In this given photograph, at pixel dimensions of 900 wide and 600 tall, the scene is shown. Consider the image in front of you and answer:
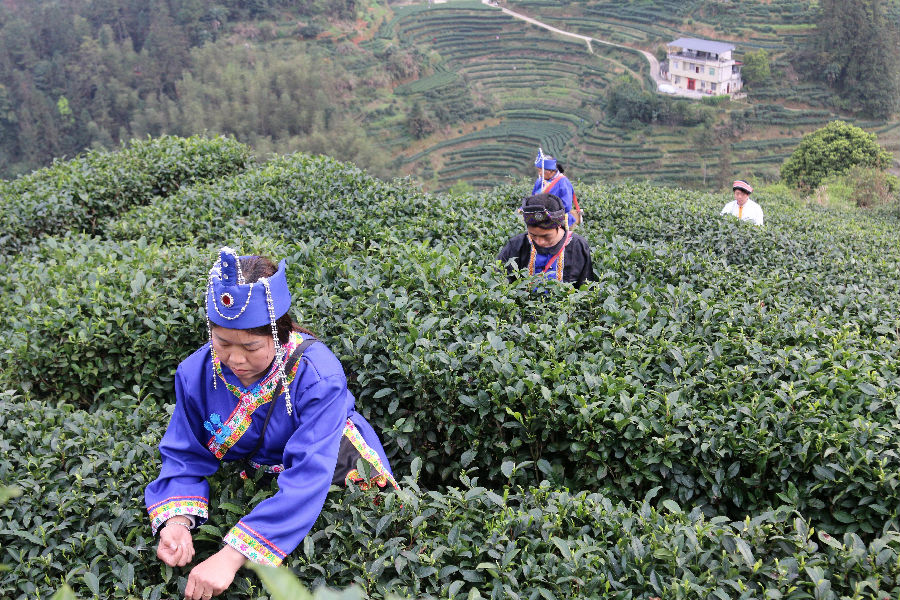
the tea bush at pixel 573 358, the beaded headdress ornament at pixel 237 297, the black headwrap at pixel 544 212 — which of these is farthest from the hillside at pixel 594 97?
the beaded headdress ornament at pixel 237 297

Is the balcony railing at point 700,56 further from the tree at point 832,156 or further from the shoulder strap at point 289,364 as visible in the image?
the shoulder strap at point 289,364

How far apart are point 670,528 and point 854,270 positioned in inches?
154

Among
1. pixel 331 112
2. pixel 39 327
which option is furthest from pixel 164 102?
pixel 39 327

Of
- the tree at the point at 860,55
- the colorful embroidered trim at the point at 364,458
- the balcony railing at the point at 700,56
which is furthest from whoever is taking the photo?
the balcony railing at the point at 700,56

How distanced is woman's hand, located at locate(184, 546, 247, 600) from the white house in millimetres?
45229

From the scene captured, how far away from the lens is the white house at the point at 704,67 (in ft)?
137

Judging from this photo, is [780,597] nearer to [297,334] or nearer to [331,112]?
[297,334]

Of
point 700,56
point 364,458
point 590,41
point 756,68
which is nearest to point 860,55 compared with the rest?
point 756,68

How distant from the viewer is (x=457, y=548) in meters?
1.99

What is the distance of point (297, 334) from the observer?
220cm

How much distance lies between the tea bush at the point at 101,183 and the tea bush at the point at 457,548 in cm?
379

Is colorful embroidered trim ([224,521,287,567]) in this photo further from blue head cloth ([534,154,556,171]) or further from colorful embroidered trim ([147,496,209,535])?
blue head cloth ([534,154,556,171])

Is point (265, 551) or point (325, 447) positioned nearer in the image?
point (265, 551)

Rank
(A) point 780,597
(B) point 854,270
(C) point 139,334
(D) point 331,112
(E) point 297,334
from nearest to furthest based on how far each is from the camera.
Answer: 1. (A) point 780,597
2. (E) point 297,334
3. (C) point 139,334
4. (B) point 854,270
5. (D) point 331,112
